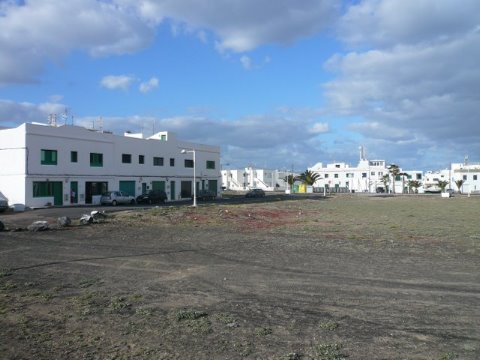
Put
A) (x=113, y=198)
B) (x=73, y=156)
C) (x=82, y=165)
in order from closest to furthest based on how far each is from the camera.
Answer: (x=73, y=156)
(x=113, y=198)
(x=82, y=165)

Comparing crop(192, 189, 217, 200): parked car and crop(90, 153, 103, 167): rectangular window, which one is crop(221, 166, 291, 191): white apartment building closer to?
crop(192, 189, 217, 200): parked car

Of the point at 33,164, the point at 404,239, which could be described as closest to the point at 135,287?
the point at 404,239

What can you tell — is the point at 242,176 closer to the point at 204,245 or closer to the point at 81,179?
the point at 81,179

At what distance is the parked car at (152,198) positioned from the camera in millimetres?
56056

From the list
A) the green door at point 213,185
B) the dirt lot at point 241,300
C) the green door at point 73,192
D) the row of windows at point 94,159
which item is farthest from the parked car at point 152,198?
the dirt lot at point 241,300

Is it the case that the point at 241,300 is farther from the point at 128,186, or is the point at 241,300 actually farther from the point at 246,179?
the point at 246,179

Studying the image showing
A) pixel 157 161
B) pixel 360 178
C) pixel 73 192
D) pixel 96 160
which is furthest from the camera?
pixel 360 178

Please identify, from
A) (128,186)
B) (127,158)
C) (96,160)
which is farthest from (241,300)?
(127,158)

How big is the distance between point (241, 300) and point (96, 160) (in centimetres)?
4703

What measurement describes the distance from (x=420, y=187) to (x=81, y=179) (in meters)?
116

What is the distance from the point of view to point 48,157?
154 ft

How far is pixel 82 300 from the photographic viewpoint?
32.2 ft

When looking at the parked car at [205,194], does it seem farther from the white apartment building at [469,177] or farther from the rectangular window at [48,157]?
the white apartment building at [469,177]

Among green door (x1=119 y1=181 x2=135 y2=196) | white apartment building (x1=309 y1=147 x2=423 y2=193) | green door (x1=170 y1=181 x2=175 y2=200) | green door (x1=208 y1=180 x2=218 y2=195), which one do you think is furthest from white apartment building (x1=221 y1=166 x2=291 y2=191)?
green door (x1=119 y1=181 x2=135 y2=196)
